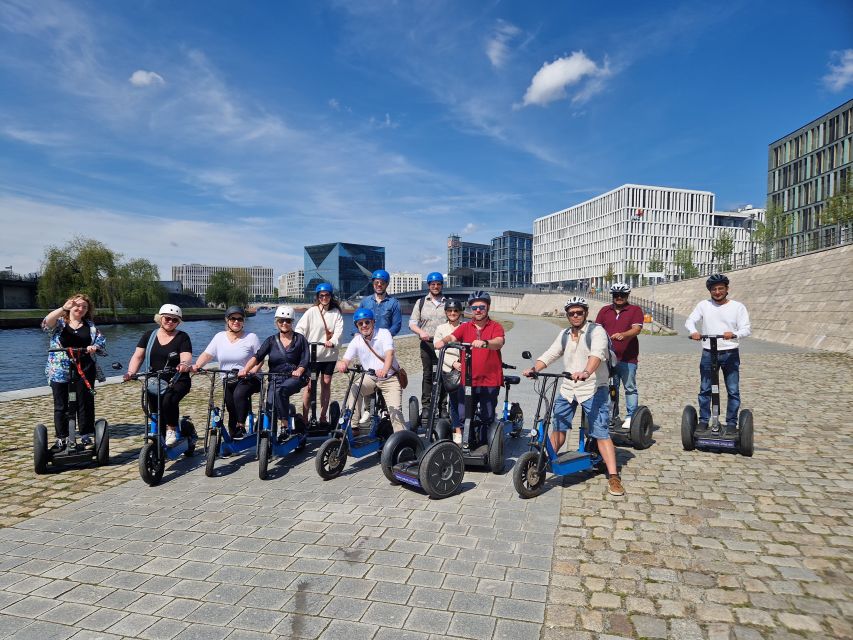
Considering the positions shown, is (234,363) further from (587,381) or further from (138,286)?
(138,286)

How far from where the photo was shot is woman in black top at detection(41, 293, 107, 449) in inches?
235

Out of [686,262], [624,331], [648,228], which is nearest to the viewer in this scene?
[624,331]

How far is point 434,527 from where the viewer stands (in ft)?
13.9

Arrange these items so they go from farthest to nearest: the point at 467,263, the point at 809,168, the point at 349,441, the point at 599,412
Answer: the point at 467,263, the point at 809,168, the point at 349,441, the point at 599,412

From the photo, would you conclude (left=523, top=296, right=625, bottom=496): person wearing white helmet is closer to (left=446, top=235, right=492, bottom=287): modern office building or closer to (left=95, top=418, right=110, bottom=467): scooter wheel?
(left=95, top=418, right=110, bottom=467): scooter wheel

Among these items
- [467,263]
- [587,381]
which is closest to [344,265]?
[467,263]

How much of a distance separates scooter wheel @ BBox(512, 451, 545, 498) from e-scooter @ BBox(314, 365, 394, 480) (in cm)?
184

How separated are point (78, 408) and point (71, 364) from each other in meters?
0.56

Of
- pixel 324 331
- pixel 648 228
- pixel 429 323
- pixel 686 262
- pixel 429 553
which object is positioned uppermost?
pixel 648 228

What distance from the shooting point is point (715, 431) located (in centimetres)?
640

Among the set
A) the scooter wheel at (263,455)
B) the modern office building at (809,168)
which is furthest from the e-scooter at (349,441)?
the modern office building at (809,168)

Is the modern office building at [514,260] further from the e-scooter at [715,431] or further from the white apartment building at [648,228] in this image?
the e-scooter at [715,431]

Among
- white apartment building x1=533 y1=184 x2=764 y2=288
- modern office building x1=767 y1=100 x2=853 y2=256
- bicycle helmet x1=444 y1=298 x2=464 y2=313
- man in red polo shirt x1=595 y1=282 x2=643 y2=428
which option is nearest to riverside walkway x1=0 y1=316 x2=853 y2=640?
man in red polo shirt x1=595 y1=282 x2=643 y2=428

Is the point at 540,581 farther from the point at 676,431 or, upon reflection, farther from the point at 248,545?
the point at 676,431
